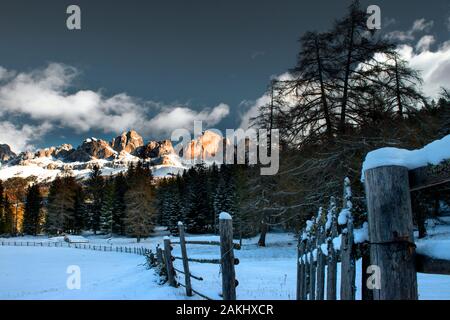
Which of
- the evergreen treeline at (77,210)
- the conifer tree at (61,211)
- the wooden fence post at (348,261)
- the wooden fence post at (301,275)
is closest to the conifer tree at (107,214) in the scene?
the evergreen treeline at (77,210)

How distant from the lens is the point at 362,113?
12.9 metres

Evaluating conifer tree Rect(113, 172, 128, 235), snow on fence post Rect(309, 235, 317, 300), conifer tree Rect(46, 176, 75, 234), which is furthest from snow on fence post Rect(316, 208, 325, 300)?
conifer tree Rect(46, 176, 75, 234)

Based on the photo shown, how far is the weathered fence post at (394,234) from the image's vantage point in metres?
2.71

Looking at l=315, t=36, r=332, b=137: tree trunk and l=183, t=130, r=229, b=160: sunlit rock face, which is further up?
l=183, t=130, r=229, b=160: sunlit rock face

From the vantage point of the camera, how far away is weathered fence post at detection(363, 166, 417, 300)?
8.89 ft

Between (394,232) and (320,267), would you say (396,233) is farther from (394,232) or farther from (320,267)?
(320,267)

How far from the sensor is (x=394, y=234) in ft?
8.94

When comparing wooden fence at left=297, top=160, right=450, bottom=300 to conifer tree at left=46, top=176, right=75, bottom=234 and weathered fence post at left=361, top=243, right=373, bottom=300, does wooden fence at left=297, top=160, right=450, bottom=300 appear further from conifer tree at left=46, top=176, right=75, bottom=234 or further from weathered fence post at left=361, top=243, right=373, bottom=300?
conifer tree at left=46, top=176, right=75, bottom=234

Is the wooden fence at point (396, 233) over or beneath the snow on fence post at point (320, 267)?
over

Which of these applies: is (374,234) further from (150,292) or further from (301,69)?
(301,69)

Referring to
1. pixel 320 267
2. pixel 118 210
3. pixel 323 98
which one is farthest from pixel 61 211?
pixel 320 267

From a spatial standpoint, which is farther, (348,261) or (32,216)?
(32,216)

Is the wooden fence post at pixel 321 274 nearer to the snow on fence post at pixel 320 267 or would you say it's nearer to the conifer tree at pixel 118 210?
the snow on fence post at pixel 320 267
